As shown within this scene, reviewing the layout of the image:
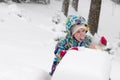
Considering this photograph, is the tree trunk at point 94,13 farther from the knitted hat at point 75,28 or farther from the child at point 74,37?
the knitted hat at point 75,28

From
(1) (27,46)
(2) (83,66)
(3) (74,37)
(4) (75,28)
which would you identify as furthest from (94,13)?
(2) (83,66)

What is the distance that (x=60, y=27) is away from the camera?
13188 millimetres

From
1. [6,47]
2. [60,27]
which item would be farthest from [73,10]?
[6,47]

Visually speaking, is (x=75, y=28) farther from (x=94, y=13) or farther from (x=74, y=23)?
(x=94, y=13)

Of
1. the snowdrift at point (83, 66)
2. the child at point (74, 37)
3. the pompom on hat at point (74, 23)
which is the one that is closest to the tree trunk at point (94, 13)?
the child at point (74, 37)

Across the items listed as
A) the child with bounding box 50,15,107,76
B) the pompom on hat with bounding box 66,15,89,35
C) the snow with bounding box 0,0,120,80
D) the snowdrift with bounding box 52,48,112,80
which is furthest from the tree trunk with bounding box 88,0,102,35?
the snowdrift with bounding box 52,48,112,80

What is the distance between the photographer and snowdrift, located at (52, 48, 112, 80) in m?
3.06

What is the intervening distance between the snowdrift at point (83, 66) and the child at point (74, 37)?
780mm

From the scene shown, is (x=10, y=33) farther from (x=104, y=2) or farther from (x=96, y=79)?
(x=104, y=2)

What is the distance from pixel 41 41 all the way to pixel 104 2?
25.7 metres

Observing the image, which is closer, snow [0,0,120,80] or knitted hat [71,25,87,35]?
snow [0,0,120,80]

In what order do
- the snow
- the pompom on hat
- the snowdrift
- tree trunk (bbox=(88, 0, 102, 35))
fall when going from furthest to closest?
1. tree trunk (bbox=(88, 0, 102, 35))
2. the pompom on hat
3. the snow
4. the snowdrift

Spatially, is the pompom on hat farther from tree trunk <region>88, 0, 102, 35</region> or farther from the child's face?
tree trunk <region>88, 0, 102, 35</region>

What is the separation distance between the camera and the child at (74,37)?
→ 427 centimetres
